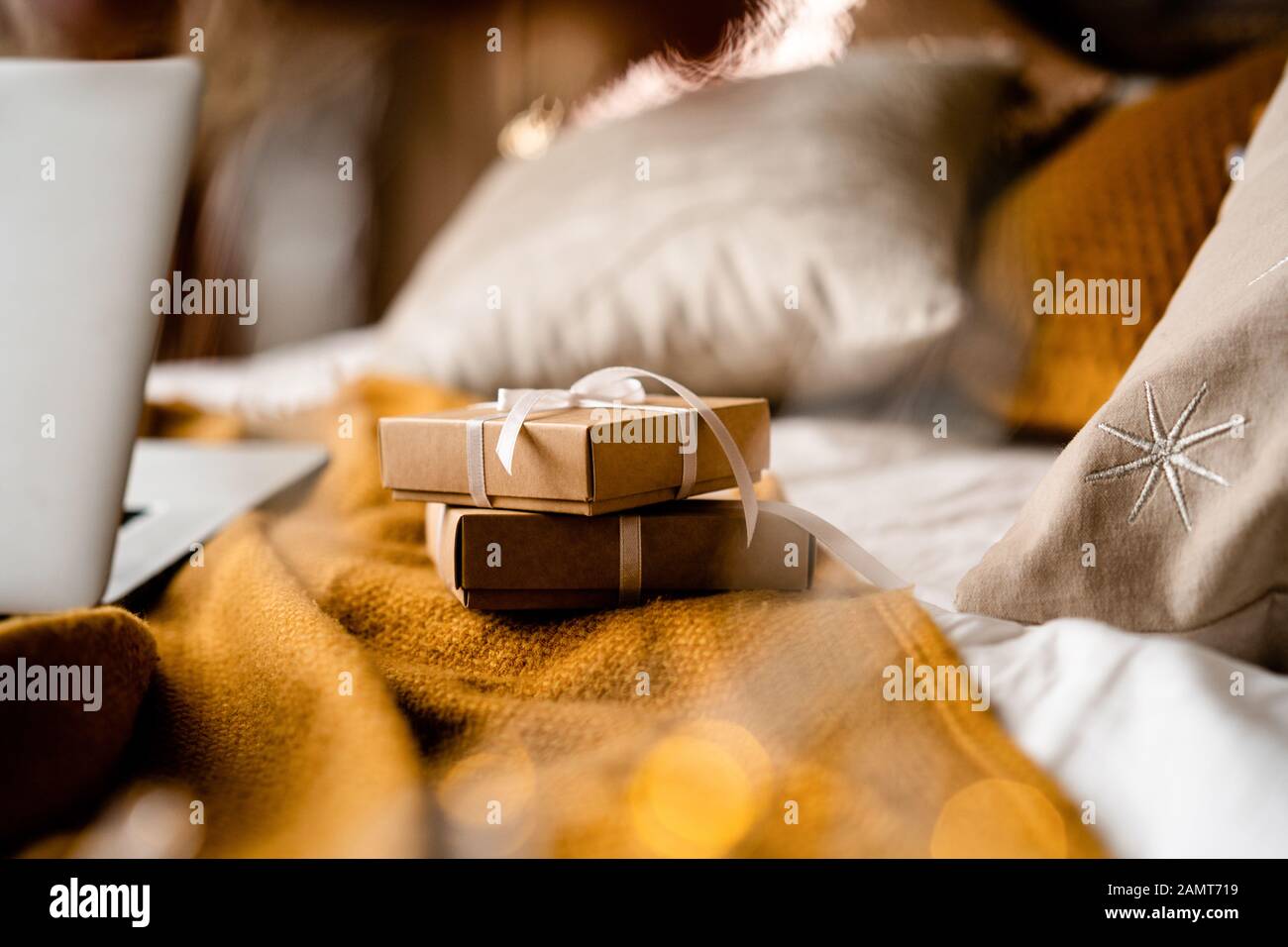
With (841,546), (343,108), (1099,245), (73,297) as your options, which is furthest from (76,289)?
(343,108)

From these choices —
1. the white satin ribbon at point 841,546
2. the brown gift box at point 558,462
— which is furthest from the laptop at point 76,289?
the white satin ribbon at point 841,546

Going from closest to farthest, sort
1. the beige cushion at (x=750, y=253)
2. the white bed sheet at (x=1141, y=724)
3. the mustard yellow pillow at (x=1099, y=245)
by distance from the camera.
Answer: the white bed sheet at (x=1141, y=724)
the mustard yellow pillow at (x=1099, y=245)
the beige cushion at (x=750, y=253)

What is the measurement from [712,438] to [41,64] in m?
0.42

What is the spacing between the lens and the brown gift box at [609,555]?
0.48 meters

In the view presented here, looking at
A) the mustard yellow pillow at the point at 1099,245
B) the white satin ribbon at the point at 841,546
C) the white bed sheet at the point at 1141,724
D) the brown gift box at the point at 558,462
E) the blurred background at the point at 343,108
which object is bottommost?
the white bed sheet at the point at 1141,724

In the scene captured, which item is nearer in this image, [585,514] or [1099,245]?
[585,514]

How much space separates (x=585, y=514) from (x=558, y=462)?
31mm

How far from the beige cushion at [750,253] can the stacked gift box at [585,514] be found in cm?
39

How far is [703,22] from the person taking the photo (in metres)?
1.28

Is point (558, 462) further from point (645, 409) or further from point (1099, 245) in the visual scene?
point (1099, 245)

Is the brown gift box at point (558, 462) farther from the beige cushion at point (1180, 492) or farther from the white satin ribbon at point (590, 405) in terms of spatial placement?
the beige cushion at point (1180, 492)

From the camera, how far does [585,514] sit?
47cm
